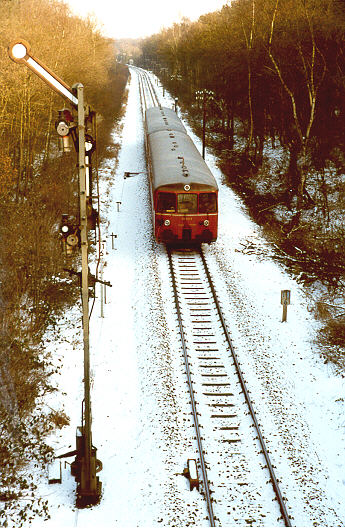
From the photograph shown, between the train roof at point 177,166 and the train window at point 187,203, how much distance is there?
332 millimetres

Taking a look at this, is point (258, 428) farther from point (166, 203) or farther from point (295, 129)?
point (295, 129)

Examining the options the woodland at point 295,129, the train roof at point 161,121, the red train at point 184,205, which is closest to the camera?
the red train at point 184,205

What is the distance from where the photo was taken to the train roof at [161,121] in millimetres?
27164

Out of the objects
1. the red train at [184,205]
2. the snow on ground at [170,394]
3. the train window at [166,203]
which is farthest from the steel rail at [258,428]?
the train window at [166,203]

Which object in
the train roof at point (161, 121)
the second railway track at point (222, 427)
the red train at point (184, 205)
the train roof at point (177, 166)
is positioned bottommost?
the second railway track at point (222, 427)

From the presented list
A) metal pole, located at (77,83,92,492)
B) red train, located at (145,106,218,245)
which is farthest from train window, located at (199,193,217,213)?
metal pole, located at (77,83,92,492)

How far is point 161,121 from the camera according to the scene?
93.9ft

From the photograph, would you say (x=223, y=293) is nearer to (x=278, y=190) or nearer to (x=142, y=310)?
(x=142, y=310)

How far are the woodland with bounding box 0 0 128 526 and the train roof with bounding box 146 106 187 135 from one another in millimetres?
4350

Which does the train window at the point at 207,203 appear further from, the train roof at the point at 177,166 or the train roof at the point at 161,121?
the train roof at the point at 161,121

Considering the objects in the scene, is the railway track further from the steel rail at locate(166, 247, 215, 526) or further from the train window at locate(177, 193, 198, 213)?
the train window at locate(177, 193, 198, 213)

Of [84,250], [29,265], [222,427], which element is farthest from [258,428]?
[29,265]

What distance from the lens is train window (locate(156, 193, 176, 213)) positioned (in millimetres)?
18531

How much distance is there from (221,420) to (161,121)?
2086cm
